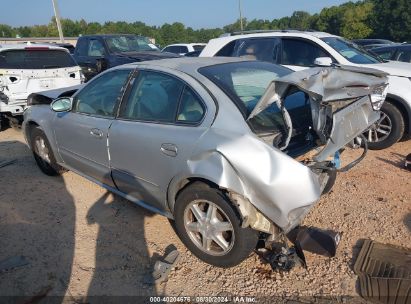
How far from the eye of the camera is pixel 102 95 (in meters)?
3.76

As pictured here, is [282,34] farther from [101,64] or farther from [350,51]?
[101,64]

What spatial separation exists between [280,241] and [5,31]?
101271 millimetres

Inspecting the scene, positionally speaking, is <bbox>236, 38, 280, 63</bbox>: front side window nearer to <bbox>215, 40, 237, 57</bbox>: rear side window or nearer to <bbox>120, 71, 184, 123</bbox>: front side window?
<bbox>215, 40, 237, 57</bbox>: rear side window

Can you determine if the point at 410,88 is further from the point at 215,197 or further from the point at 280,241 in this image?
the point at 215,197

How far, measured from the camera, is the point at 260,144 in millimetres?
2461

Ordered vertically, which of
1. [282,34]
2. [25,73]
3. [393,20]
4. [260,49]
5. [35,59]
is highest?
[393,20]

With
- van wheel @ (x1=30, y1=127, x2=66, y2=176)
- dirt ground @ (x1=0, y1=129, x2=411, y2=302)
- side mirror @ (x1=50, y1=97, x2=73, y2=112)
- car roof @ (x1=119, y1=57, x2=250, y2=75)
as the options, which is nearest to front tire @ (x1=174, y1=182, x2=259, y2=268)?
dirt ground @ (x1=0, y1=129, x2=411, y2=302)

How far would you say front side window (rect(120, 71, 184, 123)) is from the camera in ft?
10.0

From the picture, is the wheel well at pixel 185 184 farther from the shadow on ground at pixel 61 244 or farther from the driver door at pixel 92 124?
the driver door at pixel 92 124

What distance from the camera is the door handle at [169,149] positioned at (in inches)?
113

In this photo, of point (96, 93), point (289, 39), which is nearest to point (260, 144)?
point (96, 93)

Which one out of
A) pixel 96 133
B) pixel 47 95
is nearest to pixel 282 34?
pixel 47 95

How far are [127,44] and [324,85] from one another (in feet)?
27.6

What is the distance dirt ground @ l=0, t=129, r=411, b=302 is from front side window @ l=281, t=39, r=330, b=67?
7.08 ft
